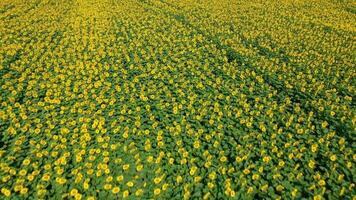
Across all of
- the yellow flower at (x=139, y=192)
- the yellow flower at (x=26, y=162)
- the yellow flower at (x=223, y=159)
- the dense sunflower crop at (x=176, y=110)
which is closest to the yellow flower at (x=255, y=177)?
the dense sunflower crop at (x=176, y=110)

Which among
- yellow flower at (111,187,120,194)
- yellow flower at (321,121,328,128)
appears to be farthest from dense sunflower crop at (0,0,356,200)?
yellow flower at (321,121,328,128)

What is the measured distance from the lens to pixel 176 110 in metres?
7.06

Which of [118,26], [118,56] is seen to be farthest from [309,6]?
[118,56]

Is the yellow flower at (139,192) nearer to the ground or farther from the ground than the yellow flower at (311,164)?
nearer to the ground

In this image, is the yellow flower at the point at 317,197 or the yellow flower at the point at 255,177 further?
the yellow flower at the point at 255,177

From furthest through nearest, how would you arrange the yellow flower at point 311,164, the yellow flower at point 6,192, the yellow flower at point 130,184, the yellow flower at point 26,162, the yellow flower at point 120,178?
the yellow flower at point 26,162 → the yellow flower at point 311,164 → the yellow flower at point 120,178 → the yellow flower at point 130,184 → the yellow flower at point 6,192

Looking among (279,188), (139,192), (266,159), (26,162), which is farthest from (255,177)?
(26,162)

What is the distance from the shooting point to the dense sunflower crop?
5.27 meters

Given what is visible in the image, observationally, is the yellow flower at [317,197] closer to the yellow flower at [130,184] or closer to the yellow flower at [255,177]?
the yellow flower at [255,177]

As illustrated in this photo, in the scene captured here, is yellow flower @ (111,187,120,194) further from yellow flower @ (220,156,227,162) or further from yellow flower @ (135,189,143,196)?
yellow flower @ (220,156,227,162)

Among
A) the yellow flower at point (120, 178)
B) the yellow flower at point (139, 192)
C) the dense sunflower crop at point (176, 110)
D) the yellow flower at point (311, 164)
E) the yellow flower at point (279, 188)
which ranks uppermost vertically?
the yellow flower at point (311, 164)

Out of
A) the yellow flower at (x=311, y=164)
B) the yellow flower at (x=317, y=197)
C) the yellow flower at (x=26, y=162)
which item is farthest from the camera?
the yellow flower at (x=26, y=162)

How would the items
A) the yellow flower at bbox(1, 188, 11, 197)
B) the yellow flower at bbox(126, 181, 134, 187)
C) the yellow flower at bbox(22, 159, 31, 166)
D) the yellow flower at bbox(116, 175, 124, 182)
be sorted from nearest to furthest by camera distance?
the yellow flower at bbox(1, 188, 11, 197), the yellow flower at bbox(126, 181, 134, 187), the yellow flower at bbox(116, 175, 124, 182), the yellow flower at bbox(22, 159, 31, 166)

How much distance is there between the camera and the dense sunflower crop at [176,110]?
207 inches
